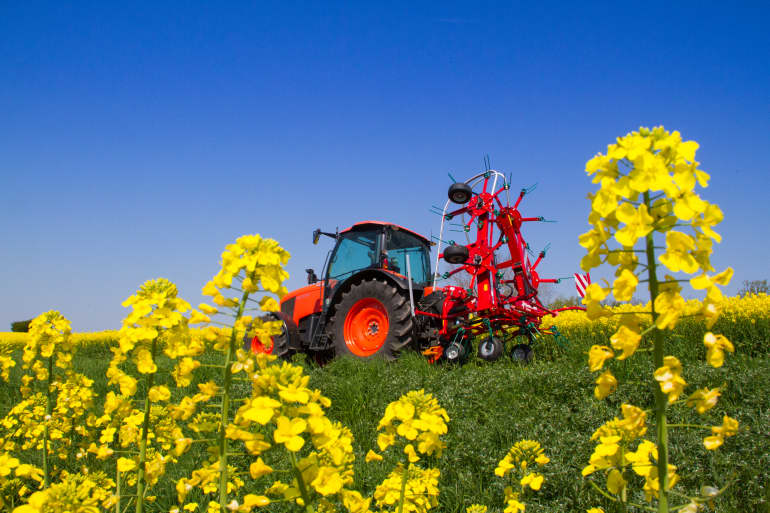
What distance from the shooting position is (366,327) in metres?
6.60

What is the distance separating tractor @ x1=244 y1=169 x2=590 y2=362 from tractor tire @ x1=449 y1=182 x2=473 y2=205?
0.6 inches

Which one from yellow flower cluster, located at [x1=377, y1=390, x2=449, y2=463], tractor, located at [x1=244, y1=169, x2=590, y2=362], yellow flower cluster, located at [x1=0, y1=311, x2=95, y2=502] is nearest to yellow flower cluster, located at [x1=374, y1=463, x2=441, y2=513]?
yellow flower cluster, located at [x1=377, y1=390, x2=449, y2=463]

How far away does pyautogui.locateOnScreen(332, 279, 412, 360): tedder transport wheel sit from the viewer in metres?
6.05

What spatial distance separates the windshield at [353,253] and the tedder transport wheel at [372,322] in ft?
1.88

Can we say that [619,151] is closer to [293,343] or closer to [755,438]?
[755,438]

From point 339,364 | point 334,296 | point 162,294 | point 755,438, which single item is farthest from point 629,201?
point 334,296

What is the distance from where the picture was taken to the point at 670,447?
3100 millimetres

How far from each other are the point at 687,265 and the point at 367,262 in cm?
616

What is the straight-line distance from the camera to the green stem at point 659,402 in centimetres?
96

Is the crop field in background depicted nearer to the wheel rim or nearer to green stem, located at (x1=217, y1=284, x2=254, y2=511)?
the wheel rim

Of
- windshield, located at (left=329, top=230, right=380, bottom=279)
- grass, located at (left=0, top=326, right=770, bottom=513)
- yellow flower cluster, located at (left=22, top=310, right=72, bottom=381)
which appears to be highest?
windshield, located at (left=329, top=230, right=380, bottom=279)

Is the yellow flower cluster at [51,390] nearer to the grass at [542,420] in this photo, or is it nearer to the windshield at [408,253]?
the grass at [542,420]

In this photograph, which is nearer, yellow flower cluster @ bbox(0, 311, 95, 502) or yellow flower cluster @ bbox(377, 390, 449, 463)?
yellow flower cluster @ bbox(377, 390, 449, 463)

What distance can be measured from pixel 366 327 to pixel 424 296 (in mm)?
924
